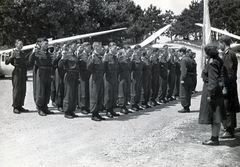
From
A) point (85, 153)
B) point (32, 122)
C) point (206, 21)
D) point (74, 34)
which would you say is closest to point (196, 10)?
point (206, 21)

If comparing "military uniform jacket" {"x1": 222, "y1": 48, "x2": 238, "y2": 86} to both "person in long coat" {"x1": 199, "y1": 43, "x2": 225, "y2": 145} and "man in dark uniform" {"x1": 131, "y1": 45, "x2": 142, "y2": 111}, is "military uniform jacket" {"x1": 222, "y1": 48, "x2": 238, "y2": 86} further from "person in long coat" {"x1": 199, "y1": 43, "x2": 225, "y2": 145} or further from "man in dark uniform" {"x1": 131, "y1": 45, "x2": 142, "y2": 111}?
"man in dark uniform" {"x1": 131, "y1": 45, "x2": 142, "y2": 111}

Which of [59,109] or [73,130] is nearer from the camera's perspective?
[73,130]

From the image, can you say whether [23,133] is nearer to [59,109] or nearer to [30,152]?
[30,152]

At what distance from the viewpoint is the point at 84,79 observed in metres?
9.55

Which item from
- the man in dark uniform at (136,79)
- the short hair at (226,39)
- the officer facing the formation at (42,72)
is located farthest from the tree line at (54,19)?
the short hair at (226,39)

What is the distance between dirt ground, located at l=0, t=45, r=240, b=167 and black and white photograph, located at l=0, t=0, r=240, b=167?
18 millimetres

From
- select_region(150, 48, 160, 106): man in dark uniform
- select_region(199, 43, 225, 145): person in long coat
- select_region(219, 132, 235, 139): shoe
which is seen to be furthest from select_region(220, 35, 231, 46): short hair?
select_region(150, 48, 160, 106): man in dark uniform

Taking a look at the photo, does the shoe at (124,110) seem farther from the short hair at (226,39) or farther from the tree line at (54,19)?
the short hair at (226,39)

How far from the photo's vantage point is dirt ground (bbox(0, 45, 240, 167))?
5387mm

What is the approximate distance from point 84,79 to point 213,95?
4386 millimetres

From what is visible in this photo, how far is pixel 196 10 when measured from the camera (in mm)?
28797

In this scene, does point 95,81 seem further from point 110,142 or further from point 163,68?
point 163,68

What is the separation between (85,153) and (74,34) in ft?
24.5

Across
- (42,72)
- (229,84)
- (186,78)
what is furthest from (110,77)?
(229,84)
